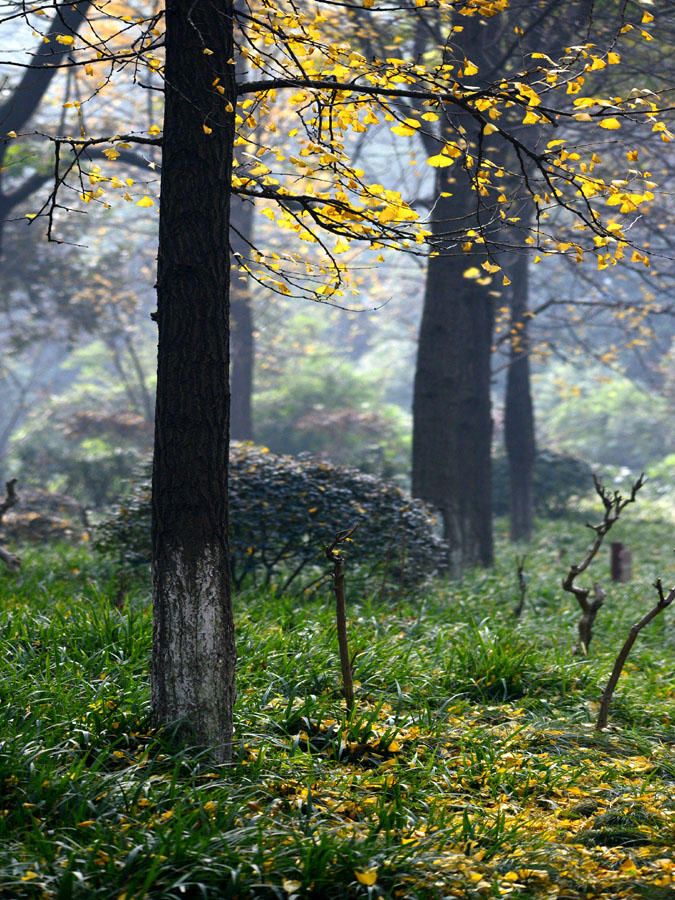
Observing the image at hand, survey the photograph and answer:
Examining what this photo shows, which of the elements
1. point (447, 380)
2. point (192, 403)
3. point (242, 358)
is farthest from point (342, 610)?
point (242, 358)

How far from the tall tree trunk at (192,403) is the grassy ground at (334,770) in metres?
0.28

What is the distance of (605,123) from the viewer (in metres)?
3.61

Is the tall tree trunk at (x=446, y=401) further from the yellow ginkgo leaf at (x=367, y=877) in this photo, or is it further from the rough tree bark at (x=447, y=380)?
the yellow ginkgo leaf at (x=367, y=877)

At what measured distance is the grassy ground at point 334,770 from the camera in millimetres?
2768

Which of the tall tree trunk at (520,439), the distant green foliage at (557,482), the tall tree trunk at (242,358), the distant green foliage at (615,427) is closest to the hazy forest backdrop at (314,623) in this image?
the tall tree trunk at (520,439)

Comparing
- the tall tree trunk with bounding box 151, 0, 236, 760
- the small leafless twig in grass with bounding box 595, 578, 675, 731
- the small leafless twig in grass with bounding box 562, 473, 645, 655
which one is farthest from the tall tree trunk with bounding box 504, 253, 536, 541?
the tall tree trunk with bounding box 151, 0, 236, 760

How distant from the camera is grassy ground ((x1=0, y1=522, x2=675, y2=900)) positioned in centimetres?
277

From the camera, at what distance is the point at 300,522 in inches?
284

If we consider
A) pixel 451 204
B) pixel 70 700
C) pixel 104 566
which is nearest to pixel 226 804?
pixel 70 700

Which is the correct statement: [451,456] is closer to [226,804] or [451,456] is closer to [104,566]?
[104,566]

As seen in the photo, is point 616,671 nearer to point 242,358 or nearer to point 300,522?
point 300,522

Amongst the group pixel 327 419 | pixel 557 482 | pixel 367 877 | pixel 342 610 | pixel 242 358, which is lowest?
pixel 367 877

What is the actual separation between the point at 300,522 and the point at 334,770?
3689 millimetres

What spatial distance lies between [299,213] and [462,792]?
289 cm
